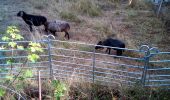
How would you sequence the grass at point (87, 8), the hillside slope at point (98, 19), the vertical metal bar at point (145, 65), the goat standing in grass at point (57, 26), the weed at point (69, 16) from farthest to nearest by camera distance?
1. the grass at point (87, 8)
2. the weed at point (69, 16)
3. the hillside slope at point (98, 19)
4. the goat standing in grass at point (57, 26)
5. the vertical metal bar at point (145, 65)

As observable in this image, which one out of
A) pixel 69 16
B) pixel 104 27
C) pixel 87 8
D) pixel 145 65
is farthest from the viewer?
pixel 87 8

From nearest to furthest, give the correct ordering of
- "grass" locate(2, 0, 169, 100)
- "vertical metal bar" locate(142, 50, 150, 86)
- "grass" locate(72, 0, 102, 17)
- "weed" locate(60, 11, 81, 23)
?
"vertical metal bar" locate(142, 50, 150, 86) < "grass" locate(2, 0, 169, 100) < "weed" locate(60, 11, 81, 23) < "grass" locate(72, 0, 102, 17)

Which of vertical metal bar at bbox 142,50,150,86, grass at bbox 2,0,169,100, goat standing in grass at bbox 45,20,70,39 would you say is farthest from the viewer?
goat standing in grass at bbox 45,20,70,39

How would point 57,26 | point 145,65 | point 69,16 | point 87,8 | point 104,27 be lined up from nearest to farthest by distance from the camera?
point 145,65
point 57,26
point 104,27
point 69,16
point 87,8

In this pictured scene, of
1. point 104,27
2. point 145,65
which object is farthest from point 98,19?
point 145,65

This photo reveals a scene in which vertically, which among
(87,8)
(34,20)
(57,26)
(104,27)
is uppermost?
(87,8)

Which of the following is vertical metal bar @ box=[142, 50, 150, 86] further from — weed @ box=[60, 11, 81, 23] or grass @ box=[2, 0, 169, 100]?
weed @ box=[60, 11, 81, 23]

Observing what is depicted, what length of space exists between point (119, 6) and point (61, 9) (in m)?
2.46

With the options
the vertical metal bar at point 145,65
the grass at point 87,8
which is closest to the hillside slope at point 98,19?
the grass at point 87,8

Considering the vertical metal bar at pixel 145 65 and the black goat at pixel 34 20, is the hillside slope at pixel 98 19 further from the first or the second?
the vertical metal bar at pixel 145 65

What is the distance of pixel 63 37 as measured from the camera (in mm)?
9641

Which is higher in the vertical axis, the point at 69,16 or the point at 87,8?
the point at 87,8

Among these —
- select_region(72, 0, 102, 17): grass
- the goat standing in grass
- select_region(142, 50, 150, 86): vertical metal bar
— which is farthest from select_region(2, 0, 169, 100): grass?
the goat standing in grass

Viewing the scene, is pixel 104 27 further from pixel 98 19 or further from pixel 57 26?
pixel 57 26
